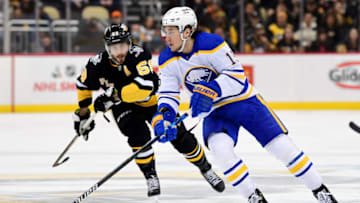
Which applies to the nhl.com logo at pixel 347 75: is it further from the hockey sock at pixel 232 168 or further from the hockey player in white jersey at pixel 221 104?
the hockey sock at pixel 232 168

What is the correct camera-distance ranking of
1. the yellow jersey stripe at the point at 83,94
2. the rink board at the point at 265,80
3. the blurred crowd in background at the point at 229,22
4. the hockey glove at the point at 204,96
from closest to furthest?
the hockey glove at the point at 204,96 < the yellow jersey stripe at the point at 83,94 < the rink board at the point at 265,80 < the blurred crowd in background at the point at 229,22

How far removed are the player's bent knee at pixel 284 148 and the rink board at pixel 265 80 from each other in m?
6.81

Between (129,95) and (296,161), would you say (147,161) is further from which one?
(296,161)

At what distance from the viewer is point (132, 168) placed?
16.9 ft

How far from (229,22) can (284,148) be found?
7500mm

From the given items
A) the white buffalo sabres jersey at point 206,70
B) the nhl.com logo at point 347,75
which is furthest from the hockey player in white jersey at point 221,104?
the nhl.com logo at point 347,75

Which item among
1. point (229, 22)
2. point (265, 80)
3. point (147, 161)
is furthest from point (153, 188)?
point (229, 22)

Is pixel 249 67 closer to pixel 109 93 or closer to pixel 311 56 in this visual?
pixel 311 56

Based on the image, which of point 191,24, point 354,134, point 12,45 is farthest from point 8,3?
point 191,24

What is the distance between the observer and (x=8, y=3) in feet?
33.4

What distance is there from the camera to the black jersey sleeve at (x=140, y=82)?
4.00 metres

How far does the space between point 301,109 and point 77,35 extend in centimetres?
353

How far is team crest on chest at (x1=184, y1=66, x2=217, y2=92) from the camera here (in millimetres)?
3363

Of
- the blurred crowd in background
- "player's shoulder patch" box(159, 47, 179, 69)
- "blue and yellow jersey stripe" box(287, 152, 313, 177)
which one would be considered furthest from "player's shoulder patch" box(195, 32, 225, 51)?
the blurred crowd in background
